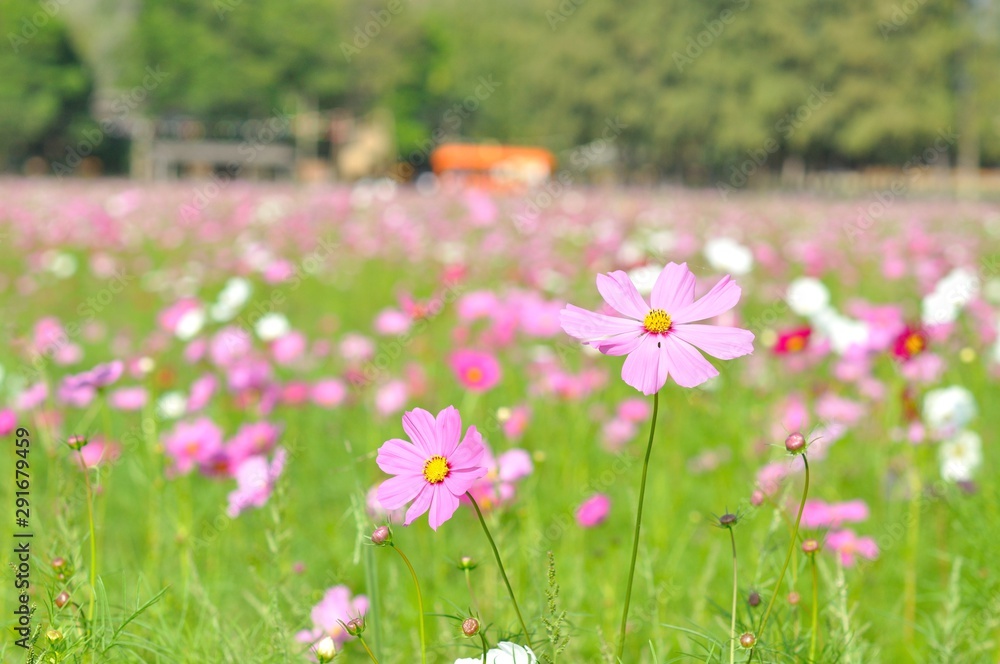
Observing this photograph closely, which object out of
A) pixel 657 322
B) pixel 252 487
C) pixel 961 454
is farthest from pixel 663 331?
pixel 961 454

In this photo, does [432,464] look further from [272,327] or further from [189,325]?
[272,327]

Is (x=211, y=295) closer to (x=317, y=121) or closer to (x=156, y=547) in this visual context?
(x=156, y=547)

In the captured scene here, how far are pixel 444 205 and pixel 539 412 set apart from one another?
17.6 feet

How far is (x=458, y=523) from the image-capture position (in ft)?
6.15

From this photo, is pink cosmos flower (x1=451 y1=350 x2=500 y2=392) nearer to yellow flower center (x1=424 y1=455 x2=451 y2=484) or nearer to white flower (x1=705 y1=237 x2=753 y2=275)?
white flower (x1=705 y1=237 x2=753 y2=275)

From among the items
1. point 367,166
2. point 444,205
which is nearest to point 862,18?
point 444,205

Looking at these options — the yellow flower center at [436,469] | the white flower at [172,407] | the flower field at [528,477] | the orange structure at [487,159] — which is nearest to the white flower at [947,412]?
the flower field at [528,477]

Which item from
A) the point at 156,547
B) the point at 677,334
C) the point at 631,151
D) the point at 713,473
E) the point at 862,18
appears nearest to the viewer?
the point at 677,334

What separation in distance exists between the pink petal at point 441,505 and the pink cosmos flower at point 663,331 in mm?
135

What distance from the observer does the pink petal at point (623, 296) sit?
588 millimetres

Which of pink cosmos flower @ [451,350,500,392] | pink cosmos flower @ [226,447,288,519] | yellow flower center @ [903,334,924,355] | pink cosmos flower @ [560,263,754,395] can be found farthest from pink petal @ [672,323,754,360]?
pink cosmos flower @ [451,350,500,392]

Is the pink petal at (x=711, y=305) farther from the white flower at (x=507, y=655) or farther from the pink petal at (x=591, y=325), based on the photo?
the white flower at (x=507, y=655)

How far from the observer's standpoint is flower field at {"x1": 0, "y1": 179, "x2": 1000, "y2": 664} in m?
0.69

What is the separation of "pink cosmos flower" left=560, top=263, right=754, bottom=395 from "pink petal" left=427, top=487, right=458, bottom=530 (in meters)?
0.13
